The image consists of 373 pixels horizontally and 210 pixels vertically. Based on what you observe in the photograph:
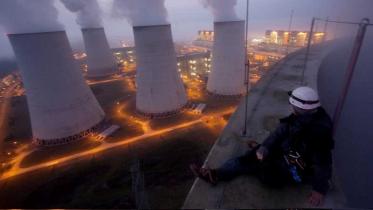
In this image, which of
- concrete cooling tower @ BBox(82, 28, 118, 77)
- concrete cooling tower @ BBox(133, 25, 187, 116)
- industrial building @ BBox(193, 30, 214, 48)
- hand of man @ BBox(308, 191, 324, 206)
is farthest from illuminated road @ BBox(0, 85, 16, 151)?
industrial building @ BBox(193, 30, 214, 48)

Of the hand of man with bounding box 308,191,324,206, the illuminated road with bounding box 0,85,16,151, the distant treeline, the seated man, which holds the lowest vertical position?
the distant treeline

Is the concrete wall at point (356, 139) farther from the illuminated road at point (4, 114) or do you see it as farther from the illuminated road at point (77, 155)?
the illuminated road at point (4, 114)

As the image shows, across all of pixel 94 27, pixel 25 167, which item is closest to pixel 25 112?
pixel 25 167

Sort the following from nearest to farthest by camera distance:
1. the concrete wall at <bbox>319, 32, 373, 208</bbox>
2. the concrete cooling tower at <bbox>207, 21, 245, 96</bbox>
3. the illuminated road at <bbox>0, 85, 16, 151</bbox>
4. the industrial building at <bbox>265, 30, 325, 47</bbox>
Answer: the concrete wall at <bbox>319, 32, 373, 208</bbox> → the illuminated road at <bbox>0, 85, 16, 151</bbox> → the concrete cooling tower at <bbox>207, 21, 245, 96</bbox> → the industrial building at <bbox>265, 30, 325, 47</bbox>

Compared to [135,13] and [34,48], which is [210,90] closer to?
[135,13]

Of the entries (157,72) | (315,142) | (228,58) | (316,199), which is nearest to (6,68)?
(157,72)

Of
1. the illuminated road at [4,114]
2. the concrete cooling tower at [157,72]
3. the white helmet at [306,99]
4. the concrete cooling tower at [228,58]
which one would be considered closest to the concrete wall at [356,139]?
the white helmet at [306,99]

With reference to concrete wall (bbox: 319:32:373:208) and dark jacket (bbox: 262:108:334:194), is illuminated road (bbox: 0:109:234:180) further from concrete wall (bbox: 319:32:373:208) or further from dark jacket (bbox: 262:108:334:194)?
dark jacket (bbox: 262:108:334:194)
